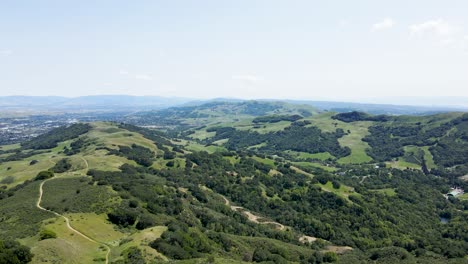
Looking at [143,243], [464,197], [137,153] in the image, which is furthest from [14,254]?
[464,197]

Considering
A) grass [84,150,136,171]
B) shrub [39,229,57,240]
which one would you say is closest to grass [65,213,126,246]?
shrub [39,229,57,240]

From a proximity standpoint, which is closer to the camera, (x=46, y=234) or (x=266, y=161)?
(x=46, y=234)

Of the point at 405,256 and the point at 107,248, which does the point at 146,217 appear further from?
Answer: the point at 405,256

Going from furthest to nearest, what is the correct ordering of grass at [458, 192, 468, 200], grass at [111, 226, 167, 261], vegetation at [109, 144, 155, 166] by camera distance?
grass at [458, 192, 468, 200] → vegetation at [109, 144, 155, 166] → grass at [111, 226, 167, 261]

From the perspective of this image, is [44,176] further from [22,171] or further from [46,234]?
[46,234]

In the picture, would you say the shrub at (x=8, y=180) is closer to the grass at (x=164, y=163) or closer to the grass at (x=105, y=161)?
the grass at (x=105, y=161)

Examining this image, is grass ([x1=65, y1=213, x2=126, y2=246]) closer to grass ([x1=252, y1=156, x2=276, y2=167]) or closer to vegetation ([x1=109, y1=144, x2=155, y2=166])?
vegetation ([x1=109, y1=144, x2=155, y2=166])

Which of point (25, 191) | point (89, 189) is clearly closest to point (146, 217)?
point (89, 189)

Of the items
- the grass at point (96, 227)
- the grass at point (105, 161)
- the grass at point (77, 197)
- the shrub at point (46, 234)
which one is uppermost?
the shrub at point (46, 234)

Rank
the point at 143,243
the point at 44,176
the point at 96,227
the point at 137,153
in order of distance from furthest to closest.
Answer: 1. the point at 137,153
2. the point at 44,176
3. the point at 96,227
4. the point at 143,243

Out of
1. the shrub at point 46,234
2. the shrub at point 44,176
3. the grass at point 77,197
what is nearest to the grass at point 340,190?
the grass at point 77,197

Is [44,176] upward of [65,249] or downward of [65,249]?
downward

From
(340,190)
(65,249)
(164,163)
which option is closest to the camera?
(65,249)
